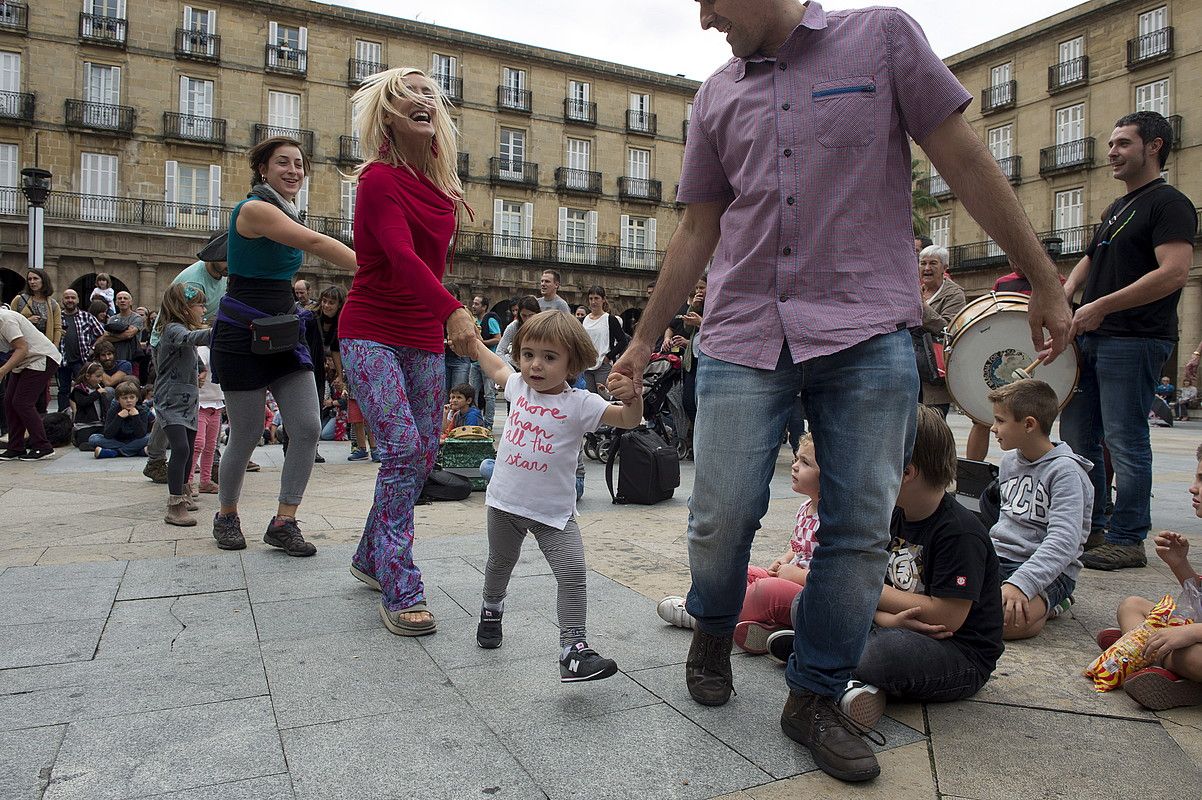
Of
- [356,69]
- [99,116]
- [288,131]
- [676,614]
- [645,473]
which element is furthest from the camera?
[356,69]

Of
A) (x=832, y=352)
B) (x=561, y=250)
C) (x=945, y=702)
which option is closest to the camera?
(x=832, y=352)

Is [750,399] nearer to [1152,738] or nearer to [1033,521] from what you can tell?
[1152,738]

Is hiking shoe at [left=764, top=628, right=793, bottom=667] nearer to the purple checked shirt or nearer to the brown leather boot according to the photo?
the purple checked shirt

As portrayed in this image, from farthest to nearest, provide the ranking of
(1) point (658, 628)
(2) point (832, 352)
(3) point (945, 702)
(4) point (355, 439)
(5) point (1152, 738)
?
(4) point (355, 439), (1) point (658, 628), (3) point (945, 702), (5) point (1152, 738), (2) point (832, 352)

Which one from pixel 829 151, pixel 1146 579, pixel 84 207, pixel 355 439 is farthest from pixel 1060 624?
pixel 84 207

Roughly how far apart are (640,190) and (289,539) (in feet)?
128

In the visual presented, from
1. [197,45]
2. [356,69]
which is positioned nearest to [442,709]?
[197,45]

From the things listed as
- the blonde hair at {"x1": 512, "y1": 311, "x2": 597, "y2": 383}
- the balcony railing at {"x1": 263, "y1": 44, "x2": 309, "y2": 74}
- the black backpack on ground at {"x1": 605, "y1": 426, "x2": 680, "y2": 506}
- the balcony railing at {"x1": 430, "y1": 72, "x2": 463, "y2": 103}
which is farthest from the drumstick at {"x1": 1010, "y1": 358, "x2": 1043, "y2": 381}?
the balcony railing at {"x1": 430, "y1": 72, "x2": 463, "y2": 103}

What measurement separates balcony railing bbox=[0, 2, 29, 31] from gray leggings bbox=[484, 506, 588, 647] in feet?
119

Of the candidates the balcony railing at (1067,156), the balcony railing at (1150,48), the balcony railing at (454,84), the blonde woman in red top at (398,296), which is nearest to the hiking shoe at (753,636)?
the blonde woman in red top at (398,296)

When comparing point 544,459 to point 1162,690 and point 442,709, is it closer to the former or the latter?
point 442,709

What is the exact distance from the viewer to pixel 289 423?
4266mm

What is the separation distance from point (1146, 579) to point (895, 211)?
9.24ft

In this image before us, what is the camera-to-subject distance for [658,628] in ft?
10.5
